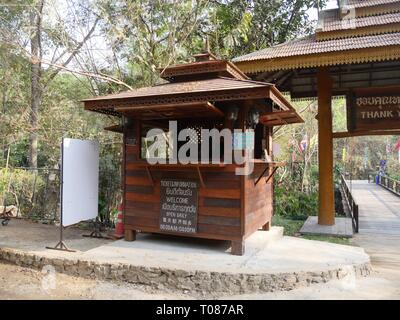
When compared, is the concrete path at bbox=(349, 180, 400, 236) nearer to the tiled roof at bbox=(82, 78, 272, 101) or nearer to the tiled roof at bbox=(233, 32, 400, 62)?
the tiled roof at bbox=(233, 32, 400, 62)

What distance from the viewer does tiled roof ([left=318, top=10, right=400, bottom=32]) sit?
9102 millimetres

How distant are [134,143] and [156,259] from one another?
2125mm

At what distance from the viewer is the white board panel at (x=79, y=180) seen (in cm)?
619

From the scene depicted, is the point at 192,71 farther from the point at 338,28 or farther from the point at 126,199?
the point at 338,28

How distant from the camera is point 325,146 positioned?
9.11 m

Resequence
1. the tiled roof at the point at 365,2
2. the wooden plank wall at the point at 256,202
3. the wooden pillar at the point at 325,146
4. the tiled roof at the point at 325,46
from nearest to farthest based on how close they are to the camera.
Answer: the wooden plank wall at the point at 256,202
the tiled roof at the point at 325,46
the wooden pillar at the point at 325,146
the tiled roof at the point at 365,2

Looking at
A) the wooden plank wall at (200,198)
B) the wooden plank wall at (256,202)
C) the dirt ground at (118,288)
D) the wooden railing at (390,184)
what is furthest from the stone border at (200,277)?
the wooden railing at (390,184)

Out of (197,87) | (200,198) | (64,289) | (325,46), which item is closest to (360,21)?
(325,46)

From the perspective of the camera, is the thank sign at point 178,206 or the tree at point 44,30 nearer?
the thank sign at point 178,206

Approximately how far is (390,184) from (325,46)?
17222mm

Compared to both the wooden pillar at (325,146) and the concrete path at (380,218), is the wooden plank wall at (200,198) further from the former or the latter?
the concrete path at (380,218)

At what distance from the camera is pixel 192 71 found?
6.37 meters

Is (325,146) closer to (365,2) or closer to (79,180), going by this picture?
(365,2)

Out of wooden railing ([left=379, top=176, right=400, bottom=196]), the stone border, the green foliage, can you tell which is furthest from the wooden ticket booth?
wooden railing ([left=379, top=176, right=400, bottom=196])
